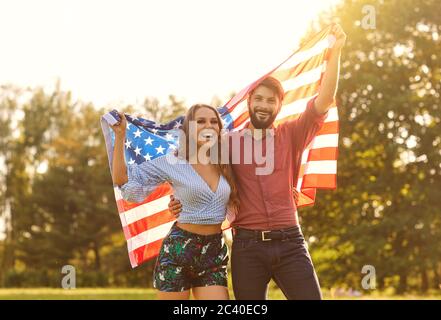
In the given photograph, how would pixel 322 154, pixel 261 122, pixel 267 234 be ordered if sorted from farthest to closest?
1. pixel 322 154
2. pixel 261 122
3. pixel 267 234

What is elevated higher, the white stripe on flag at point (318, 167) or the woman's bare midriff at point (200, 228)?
the white stripe on flag at point (318, 167)

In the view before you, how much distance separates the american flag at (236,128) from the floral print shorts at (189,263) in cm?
144

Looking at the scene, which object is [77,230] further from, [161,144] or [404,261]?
[161,144]

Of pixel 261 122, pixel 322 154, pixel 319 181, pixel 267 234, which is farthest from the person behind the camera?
pixel 322 154

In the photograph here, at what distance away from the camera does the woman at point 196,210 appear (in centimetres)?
484

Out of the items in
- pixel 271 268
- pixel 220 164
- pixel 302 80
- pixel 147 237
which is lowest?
pixel 271 268

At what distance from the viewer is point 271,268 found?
4.84 meters

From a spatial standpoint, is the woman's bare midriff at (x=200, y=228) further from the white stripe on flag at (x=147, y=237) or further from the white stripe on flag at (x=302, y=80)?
the white stripe on flag at (x=302, y=80)

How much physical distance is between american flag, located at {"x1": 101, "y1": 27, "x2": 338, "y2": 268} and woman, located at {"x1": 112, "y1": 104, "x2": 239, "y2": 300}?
50.9 inches

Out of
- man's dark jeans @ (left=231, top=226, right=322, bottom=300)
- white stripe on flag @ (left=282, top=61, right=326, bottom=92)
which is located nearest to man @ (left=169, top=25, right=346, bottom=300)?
man's dark jeans @ (left=231, top=226, right=322, bottom=300)

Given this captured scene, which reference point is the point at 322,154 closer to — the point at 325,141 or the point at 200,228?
the point at 325,141

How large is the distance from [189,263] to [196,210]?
14.8 inches

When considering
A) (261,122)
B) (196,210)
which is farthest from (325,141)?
(196,210)

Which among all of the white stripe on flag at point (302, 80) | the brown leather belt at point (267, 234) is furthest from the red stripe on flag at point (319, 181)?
the brown leather belt at point (267, 234)
